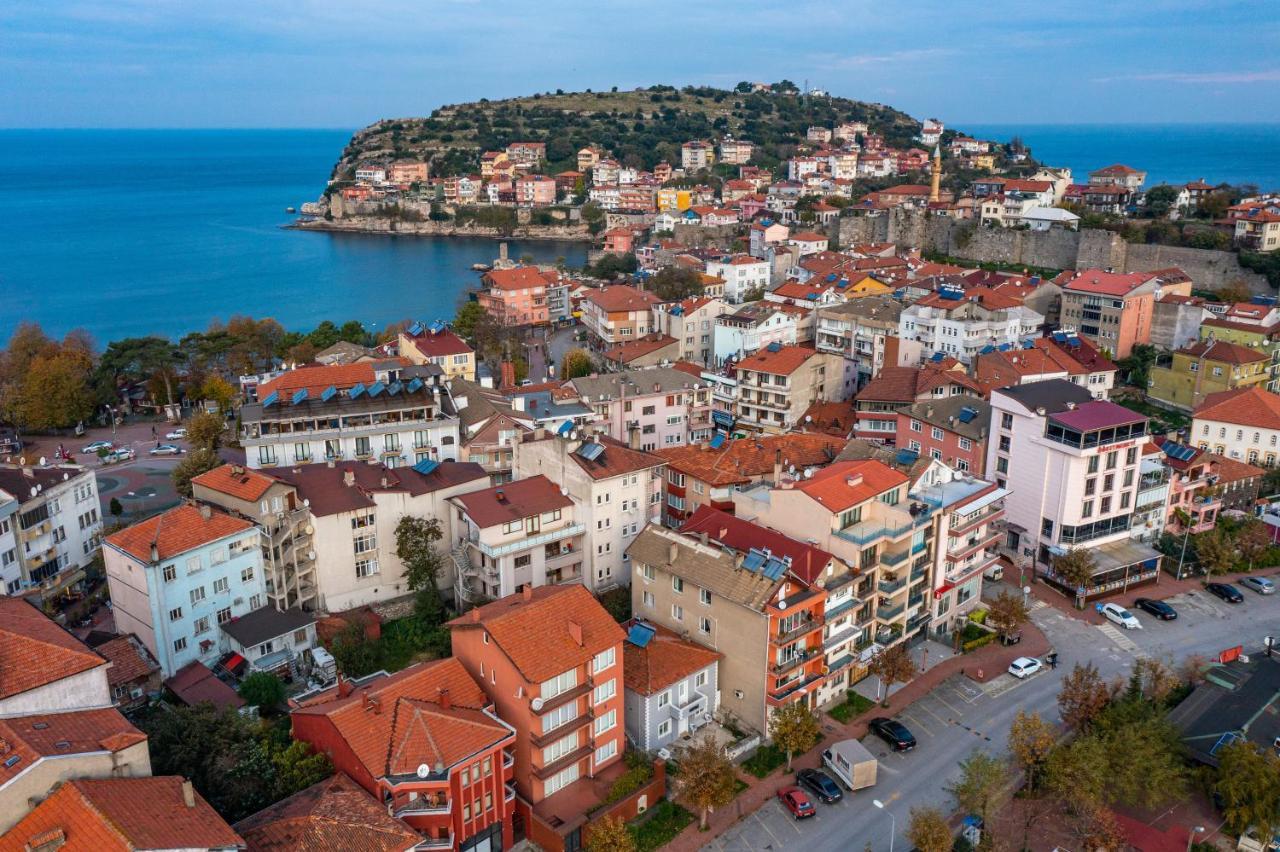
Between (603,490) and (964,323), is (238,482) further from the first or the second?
(964,323)

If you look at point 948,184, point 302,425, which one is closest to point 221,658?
point 302,425

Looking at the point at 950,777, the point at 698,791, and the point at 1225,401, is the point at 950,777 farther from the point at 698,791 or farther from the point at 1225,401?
the point at 1225,401

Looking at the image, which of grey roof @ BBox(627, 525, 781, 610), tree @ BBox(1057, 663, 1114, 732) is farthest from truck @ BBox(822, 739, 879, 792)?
tree @ BBox(1057, 663, 1114, 732)

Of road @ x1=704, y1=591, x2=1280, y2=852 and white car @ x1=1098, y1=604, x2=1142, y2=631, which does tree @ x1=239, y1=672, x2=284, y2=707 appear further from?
white car @ x1=1098, y1=604, x2=1142, y2=631

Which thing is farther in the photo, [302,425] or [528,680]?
[302,425]

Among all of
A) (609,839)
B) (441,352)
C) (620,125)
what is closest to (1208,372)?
(441,352)

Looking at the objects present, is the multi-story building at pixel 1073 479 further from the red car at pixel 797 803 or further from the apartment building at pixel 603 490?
the red car at pixel 797 803

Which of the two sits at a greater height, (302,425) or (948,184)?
(948,184)

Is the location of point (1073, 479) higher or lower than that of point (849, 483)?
lower
